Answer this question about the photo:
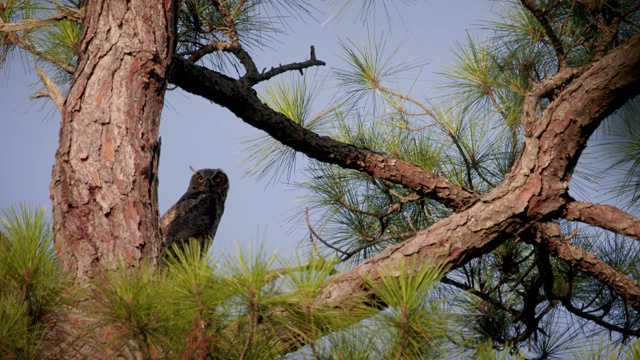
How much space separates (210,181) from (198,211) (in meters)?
0.34

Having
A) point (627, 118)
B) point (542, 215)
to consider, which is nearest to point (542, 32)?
point (627, 118)

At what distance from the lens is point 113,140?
1.66 metres

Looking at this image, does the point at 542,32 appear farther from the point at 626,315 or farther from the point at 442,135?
Result: the point at 626,315

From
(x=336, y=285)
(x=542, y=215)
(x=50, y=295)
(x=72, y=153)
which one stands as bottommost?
(x=50, y=295)

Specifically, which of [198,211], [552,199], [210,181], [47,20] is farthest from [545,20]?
[210,181]

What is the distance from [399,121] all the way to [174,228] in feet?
3.92

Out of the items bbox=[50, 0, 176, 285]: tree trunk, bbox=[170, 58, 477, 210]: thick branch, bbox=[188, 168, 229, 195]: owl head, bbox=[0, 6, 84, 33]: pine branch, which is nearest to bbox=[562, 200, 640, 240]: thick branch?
bbox=[170, 58, 477, 210]: thick branch

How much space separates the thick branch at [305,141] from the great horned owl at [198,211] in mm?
1009

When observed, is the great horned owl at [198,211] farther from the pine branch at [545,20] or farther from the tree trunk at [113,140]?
the pine branch at [545,20]

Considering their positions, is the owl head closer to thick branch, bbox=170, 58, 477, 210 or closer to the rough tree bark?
thick branch, bbox=170, 58, 477, 210

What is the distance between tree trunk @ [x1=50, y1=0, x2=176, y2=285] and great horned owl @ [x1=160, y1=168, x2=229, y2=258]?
1.38 metres

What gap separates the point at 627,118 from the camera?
8.61ft

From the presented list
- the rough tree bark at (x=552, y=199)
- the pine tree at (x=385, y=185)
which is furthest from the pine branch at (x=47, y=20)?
the rough tree bark at (x=552, y=199)

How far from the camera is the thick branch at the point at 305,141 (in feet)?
7.19
